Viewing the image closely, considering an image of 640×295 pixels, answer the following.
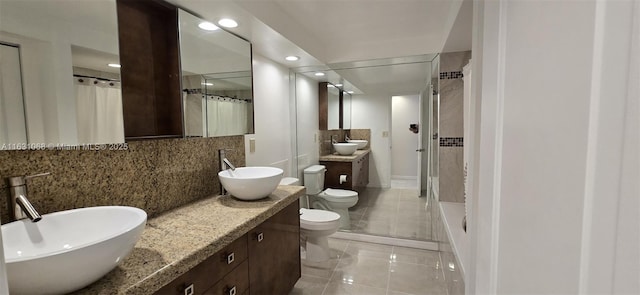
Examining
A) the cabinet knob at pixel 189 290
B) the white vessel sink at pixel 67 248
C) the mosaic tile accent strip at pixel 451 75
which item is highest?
the mosaic tile accent strip at pixel 451 75

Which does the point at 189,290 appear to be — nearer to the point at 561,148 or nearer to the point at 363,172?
the point at 561,148

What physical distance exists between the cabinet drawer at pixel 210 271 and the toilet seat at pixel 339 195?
213 cm

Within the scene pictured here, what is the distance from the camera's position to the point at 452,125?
2582 mm

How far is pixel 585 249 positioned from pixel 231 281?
54.3 inches

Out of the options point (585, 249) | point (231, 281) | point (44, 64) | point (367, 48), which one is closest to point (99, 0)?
point (44, 64)

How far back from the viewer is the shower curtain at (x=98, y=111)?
1.18 meters

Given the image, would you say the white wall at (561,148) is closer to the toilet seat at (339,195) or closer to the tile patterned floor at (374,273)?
the tile patterned floor at (374,273)

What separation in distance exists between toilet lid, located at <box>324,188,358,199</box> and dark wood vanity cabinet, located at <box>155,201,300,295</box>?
1.47 meters

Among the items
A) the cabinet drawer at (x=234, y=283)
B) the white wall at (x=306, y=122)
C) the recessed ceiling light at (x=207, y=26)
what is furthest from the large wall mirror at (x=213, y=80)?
the white wall at (x=306, y=122)

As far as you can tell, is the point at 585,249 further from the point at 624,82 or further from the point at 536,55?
the point at 536,55

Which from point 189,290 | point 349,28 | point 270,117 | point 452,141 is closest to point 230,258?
point 189,290

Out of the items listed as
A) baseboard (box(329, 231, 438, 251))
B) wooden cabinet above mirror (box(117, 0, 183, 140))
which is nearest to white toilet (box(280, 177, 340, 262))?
baseboard (box(329, 231, 438, 251))

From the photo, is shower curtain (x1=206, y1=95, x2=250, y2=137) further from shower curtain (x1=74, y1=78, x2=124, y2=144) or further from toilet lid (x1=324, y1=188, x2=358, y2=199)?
toilet lid (x1=324, y1=188, x2=358, y2=199)

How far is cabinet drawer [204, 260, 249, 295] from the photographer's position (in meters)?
1.26
